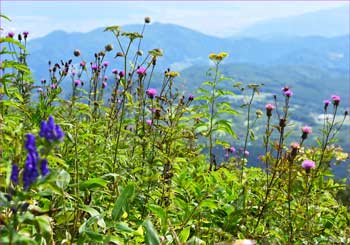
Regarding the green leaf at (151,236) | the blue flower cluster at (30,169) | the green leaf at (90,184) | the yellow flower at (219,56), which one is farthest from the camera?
the yellow flower at (219,56)

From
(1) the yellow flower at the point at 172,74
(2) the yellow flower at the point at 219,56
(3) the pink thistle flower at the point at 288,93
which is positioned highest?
(2) the yellow flower at the point at 219,56

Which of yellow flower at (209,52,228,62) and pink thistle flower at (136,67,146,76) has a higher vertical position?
yellow flower at (209,52,228,62)

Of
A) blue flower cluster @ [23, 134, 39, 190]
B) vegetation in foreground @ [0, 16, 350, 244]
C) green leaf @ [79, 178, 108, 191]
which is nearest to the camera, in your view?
blue flower cluster @ [23, 134, 39, 190]

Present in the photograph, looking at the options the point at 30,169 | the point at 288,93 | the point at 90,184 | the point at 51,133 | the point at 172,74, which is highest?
the point at 51,133

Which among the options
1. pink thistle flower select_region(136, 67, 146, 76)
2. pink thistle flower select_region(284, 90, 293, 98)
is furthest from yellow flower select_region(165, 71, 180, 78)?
pink thistle flower select_region(284, 90, 293, 98)

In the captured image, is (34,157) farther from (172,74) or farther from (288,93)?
(288,93)

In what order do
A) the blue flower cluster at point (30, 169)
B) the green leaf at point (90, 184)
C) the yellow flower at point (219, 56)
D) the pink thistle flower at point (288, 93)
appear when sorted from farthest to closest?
the pink thistle flower at point (288, 93) → the yellow flower at point (219, 56) → the green leaf at point (90, 184) → the blue flower cluster at point (30, 169)

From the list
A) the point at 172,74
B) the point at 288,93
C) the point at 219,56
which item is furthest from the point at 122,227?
the point at 288,93

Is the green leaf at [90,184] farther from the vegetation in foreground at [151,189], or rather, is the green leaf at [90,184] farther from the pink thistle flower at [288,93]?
the pink thistle flower at [288,93]

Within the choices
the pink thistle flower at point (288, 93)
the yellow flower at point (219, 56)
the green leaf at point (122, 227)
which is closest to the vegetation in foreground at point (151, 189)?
the green leaf at point (122, 227)

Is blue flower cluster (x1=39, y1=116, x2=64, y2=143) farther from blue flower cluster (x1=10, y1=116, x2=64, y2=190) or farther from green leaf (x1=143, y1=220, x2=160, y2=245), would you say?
green leaf (x1=143, y1=220, x2=160, y2=245)

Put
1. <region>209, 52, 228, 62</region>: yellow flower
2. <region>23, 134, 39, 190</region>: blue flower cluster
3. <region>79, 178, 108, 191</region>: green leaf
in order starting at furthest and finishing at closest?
<region>209, 52, 228, 62</region>: yellow flower
<region>79, 178, 108, 191</region>: green leaf
<region>23, 134, 39, 190</region>: blue flower cluster

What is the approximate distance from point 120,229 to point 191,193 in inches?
61.9

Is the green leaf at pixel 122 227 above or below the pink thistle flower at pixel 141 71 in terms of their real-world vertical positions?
below
